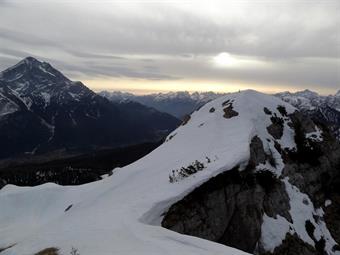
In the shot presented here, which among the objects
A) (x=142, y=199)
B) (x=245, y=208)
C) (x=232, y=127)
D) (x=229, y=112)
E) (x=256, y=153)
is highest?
(x=229, y=112)

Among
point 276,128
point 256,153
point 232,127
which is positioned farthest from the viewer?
point 276,128

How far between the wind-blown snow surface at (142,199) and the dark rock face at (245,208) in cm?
109

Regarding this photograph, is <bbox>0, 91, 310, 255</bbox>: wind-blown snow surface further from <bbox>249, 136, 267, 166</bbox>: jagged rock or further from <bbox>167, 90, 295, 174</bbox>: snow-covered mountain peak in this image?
<bbox>249, 136, 267, 166</bbox>: jagged rock

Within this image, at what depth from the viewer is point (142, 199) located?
1340 inches

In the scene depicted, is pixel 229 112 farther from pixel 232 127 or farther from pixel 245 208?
pixel 245 208

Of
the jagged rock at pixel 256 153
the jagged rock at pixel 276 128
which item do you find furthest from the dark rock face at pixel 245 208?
the jagged rock at pixel 276 128

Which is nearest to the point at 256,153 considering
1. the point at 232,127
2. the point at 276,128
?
the point at 232,127

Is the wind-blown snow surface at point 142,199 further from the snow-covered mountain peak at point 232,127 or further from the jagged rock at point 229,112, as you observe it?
the jagged rock at point 229,112

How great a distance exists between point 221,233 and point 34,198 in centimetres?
3505

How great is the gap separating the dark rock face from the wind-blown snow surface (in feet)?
3.56

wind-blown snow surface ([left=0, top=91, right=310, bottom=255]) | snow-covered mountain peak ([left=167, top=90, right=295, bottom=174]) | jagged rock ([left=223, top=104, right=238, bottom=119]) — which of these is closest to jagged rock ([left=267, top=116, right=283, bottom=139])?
snow-covered mountain peak ([left=167, top=90, right=295, bottom=174])

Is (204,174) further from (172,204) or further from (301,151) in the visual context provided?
(301,151)

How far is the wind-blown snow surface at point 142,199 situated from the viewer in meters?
22.8

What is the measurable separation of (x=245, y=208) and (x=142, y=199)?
33.3ft
